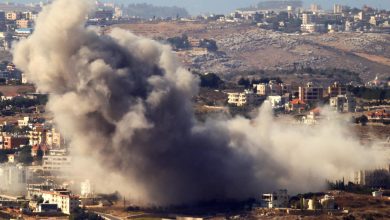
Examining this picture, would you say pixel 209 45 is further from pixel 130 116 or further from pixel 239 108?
pixel 130 116

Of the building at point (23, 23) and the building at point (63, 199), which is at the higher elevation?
the building at point (23, 23)

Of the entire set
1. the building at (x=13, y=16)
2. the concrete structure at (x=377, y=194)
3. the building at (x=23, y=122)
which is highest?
the building at (x=13, y=16)

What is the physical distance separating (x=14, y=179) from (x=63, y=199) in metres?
7.34

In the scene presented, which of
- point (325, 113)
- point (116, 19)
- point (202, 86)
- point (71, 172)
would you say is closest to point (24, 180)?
point (71, 172)

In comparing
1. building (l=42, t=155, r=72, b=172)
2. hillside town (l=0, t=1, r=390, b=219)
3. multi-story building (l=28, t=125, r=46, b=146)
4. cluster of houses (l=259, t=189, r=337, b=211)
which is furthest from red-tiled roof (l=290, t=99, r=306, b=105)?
cluster of houses (l=259, t=189, r=337, b=211)

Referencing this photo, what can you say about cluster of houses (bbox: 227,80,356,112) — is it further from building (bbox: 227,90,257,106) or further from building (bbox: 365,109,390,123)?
building (bbox: 365,109,390,123)

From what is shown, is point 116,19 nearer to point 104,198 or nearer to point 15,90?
point 15,90

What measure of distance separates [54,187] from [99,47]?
8.38m

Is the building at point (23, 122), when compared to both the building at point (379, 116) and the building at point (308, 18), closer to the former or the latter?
the building at point (379, 116)

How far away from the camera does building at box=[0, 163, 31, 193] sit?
6975 cm

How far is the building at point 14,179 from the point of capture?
6975cm

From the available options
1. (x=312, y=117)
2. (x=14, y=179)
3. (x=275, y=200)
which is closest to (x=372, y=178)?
(x=275, y=200)

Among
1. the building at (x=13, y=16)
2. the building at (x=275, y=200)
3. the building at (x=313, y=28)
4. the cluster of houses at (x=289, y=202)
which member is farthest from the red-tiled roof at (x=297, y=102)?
the building at (x=13, y=16)

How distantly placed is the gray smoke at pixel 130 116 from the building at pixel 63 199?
1423 mm
